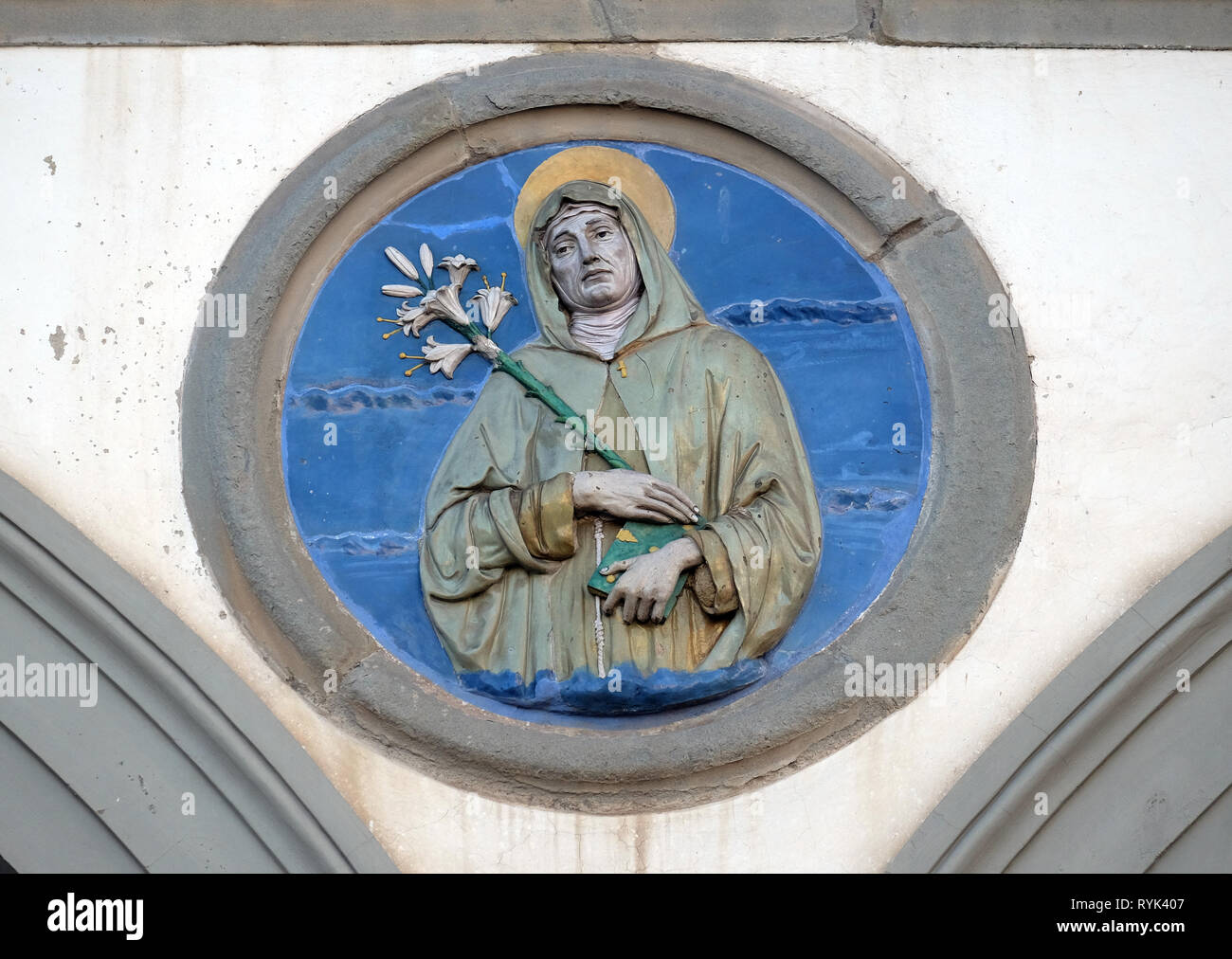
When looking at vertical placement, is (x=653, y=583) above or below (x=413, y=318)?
below

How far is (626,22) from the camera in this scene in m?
6.00

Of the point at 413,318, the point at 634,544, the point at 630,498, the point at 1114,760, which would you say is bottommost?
the point at 1114,760

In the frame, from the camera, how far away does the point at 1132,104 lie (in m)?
5.90

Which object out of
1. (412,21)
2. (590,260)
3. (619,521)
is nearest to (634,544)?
(619,521)

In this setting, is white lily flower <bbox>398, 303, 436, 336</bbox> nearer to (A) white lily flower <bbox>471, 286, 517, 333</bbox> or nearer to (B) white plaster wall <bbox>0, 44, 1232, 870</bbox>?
(A) white lily flower <bbox>471, 286, 517, 333</bbox>

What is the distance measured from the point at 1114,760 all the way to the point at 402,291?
7.69 feet

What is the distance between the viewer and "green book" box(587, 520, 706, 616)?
5.49m

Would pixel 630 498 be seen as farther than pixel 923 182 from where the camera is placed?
No

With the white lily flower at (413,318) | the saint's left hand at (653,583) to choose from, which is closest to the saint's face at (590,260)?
the white lily flower at (413,318)

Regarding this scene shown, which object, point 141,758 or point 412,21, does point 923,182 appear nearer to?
point 412,21

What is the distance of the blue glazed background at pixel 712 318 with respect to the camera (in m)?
5.61

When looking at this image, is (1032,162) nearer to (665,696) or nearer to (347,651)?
(665,696)

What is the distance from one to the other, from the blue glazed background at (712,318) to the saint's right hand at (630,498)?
0.44 meters
